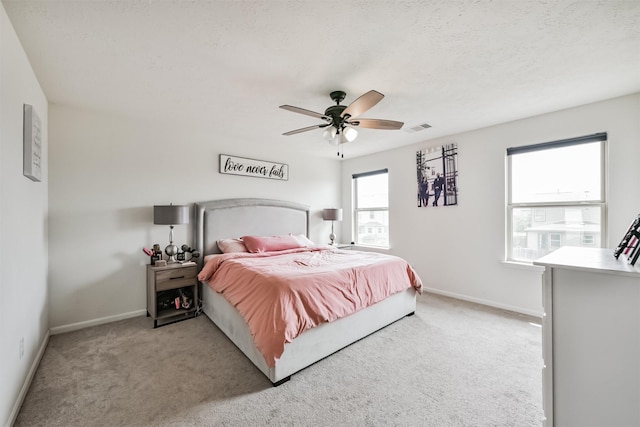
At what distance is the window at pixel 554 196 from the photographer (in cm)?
287

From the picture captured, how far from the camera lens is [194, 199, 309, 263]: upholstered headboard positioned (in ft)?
12.0

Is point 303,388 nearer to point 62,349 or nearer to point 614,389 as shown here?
point 614,389

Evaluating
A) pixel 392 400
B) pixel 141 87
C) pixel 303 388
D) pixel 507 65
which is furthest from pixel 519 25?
pixel 141 87

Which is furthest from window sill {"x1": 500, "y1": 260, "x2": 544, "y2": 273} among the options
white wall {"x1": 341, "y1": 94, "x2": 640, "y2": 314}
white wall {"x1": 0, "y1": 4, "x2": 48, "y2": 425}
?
white wall {"x1": 0, "y1": 4, "x2": 48, "y2": 425}

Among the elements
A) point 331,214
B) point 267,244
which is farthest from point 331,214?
point 267,244

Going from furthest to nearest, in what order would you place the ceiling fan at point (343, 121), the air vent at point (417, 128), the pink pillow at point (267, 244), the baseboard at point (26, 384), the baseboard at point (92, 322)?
the pink pillow at point (267, 244) < the air vent at point (417, 128) < the baseboard at point (92, 322) < the ceiling fan at point (343, 121) < the baseboard at point (26, 384)

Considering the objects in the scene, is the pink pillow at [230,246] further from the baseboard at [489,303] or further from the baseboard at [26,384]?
the baseboard at [489,303]

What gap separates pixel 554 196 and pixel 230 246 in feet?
14.0

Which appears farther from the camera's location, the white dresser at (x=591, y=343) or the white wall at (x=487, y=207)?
the white wall at (x=487, y=207)

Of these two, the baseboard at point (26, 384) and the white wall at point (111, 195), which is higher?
the white wall at point (111, 195)

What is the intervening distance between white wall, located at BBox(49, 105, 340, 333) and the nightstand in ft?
1.08

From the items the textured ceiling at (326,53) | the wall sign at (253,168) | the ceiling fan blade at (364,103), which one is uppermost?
the textured ceiling at (326,53)

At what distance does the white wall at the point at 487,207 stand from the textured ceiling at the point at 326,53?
0.91 ft

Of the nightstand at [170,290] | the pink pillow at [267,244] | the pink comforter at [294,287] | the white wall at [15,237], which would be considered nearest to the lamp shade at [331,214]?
the pink pillow at [267,244]
